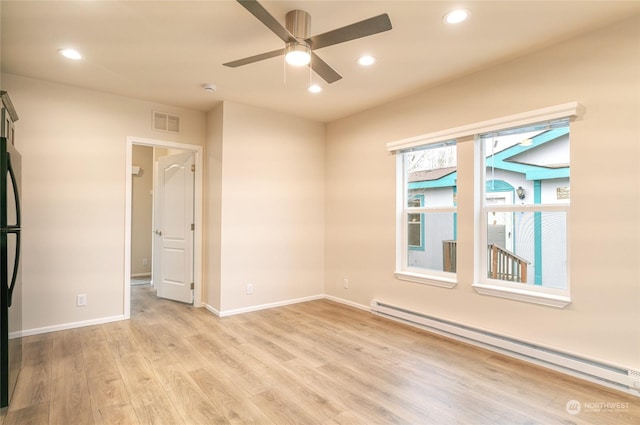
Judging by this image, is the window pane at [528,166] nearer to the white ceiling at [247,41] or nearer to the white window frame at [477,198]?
the white window frame at [477,198]

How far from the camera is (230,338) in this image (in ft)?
11.0

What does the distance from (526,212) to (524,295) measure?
0.74 meters

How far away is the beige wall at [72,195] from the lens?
3373 millimetres

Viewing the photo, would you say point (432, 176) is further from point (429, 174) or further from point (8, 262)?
point (8, 262)

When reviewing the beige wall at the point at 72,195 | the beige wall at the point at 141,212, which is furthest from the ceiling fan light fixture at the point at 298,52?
the beige wall at the point at 141,212

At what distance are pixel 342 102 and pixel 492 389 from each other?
3332 mm

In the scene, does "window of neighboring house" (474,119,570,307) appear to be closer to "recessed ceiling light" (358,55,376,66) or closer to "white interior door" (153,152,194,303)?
"recessed ceiling light" (358,55,376,66)

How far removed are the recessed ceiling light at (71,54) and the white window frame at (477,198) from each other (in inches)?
127

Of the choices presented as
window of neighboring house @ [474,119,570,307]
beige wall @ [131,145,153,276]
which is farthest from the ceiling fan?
beige wall @ [131,145,153,276]

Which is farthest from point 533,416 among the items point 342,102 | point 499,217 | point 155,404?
point 342,102

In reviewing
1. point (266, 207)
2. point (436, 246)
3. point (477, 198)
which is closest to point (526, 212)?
point (477, 198)

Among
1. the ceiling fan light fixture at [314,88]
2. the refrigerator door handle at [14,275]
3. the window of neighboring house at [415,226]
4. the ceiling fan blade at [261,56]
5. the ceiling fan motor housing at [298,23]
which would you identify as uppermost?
the ceiling fan light fixture at [314,88]

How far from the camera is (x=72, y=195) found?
3.60 meters

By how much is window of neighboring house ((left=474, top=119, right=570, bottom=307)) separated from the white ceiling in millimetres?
773
